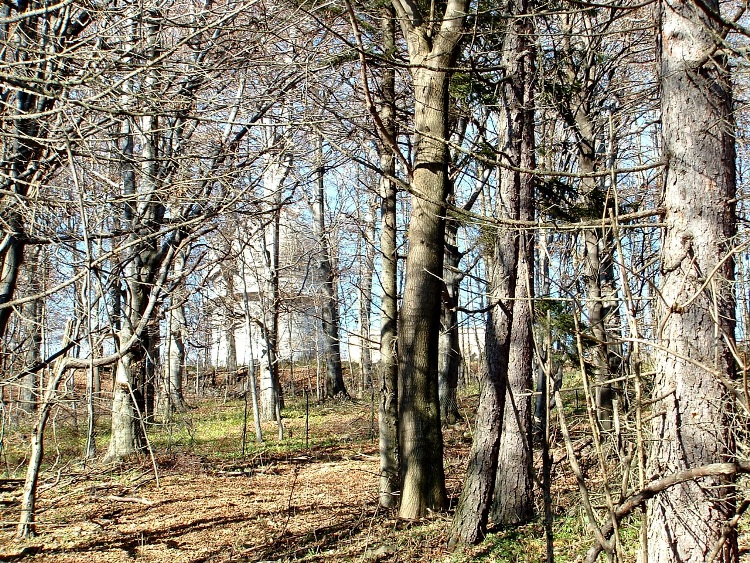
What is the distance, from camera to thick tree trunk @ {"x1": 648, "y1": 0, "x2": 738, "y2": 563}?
10.8 ft

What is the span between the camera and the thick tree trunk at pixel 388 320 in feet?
25.4

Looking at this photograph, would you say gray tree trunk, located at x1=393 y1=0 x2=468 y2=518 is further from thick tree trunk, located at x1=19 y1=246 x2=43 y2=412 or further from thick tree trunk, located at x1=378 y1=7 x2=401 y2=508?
thick tree trunk, located at x1=19 y1=246 x2=43 y2=412

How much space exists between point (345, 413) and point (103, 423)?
6.51 meters

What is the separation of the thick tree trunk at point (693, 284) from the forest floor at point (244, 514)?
2.13 m

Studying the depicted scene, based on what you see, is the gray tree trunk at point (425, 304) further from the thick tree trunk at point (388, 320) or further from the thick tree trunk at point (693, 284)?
the thick tree trunk at point (693, 284)

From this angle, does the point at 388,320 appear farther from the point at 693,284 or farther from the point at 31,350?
the point at 693,284

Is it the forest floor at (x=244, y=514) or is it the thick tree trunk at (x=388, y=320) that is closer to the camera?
the forest floor at (x=244, y=514)

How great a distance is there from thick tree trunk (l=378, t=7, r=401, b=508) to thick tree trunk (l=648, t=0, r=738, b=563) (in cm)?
428

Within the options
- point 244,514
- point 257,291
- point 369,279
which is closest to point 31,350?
point 244,514

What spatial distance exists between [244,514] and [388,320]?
310cm

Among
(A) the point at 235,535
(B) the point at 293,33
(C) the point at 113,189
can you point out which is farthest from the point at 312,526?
(B) the point at 293,33

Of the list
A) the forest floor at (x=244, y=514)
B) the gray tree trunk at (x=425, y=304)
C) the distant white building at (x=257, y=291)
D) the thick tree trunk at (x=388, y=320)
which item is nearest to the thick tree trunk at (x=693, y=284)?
the forest floor at (x=244, y=514)

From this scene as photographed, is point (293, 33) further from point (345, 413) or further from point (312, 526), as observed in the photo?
point (345, 413)

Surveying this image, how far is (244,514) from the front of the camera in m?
8.06
